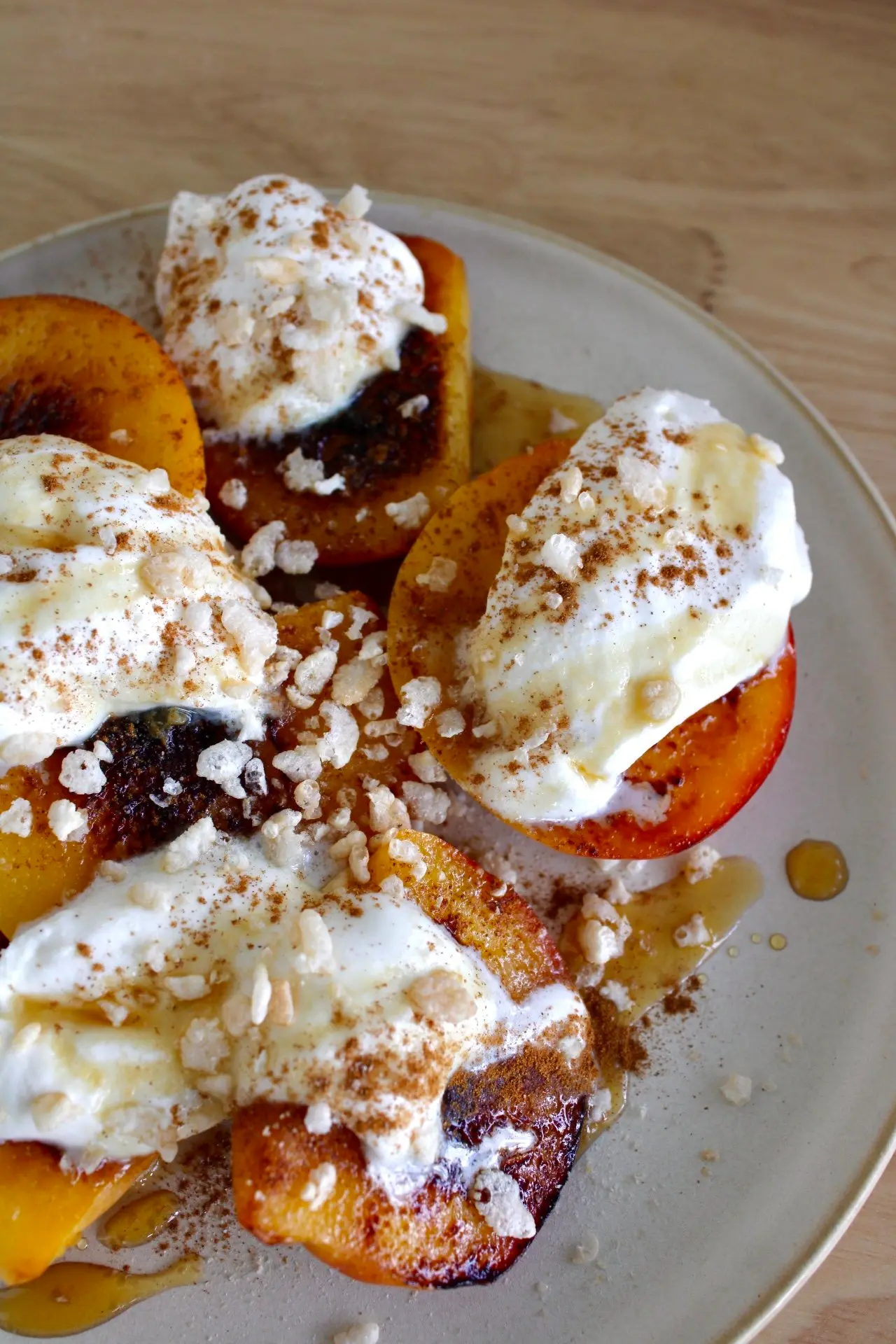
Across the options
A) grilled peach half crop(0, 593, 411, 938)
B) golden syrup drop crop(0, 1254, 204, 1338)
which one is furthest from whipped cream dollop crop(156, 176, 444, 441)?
golden syrup drop crop(0, 1254, 204, 1338)

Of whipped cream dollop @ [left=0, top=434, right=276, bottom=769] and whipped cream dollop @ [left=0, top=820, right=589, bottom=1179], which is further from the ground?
whipped cream dollop @ [left=0, top=434, right=276, bottom=769]

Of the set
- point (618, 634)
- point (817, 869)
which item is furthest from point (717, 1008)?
point (618, 634)

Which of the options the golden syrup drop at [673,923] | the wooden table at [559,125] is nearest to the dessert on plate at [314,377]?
the wooden table at [559,125]

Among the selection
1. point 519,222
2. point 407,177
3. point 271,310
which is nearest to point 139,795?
point 271,310

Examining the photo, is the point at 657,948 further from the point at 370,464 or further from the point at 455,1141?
the point at 370,464

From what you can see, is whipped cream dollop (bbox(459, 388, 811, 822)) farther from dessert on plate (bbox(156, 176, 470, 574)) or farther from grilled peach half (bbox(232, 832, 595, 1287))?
dessert on plate (bbox(156, 176, 470, 574))

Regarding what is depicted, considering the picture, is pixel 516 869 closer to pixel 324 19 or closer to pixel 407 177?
pixel 407 177

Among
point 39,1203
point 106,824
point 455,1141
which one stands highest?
point 106,824
